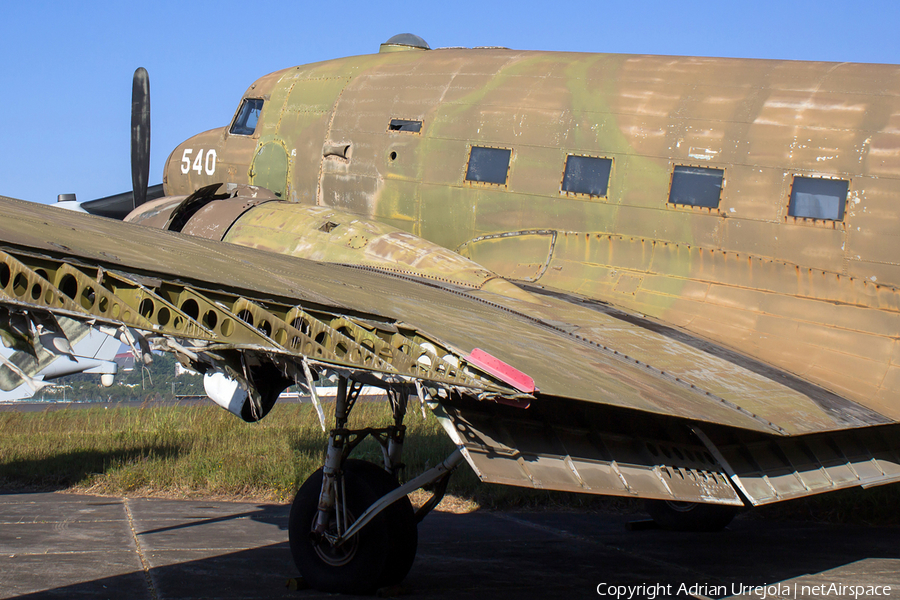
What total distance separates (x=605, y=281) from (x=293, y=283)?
461 centimetres

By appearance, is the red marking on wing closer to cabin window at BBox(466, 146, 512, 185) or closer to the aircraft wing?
the aircraft wing

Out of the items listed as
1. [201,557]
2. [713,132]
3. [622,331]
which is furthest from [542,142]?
[201,557]

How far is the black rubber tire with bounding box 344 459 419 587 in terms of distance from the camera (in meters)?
6.68

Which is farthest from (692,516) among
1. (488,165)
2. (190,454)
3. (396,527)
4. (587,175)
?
(190,454)

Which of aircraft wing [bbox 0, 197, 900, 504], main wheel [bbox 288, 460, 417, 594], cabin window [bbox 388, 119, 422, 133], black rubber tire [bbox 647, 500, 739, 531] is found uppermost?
cabin window [bbox 388, 119, 422, 133]

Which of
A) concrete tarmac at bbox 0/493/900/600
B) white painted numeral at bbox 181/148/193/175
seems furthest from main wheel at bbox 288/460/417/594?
white painted numeral at bbox 181/148/193/175

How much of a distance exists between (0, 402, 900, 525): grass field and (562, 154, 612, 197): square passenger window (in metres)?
5.47

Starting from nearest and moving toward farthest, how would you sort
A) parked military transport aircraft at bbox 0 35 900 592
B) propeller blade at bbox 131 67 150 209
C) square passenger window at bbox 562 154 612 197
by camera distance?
parked military transport aircraft at bbox 0 35 900 592
square passenger window at bbox 562 154 612 197
propeller blade at bbox 131 67 150 209

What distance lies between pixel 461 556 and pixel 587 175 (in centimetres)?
471

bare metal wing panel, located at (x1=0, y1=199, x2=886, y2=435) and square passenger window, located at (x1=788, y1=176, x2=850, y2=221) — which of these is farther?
square passenger window, located at (x1=788, y1=176, x2=850, y2=221)

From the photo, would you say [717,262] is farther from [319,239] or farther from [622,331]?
[319,239]

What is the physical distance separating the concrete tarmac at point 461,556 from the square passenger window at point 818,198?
3745 millimetres

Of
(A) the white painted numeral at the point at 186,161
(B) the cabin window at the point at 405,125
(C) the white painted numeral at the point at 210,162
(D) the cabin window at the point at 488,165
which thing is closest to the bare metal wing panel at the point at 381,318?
(D) the cabin window at the point at 488,165

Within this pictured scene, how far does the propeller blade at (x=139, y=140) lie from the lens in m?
13.2
